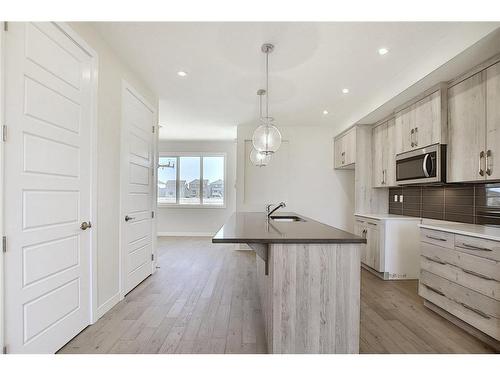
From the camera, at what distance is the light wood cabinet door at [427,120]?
9.10 feet

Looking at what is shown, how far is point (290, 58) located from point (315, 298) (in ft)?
7.44

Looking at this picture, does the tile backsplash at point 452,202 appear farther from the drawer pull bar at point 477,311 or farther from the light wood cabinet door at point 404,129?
the drawer pull bar at point 477,311

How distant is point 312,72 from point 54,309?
330cm

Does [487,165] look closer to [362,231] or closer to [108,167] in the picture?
[362,231]

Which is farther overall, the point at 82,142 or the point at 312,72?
the point at 312,72

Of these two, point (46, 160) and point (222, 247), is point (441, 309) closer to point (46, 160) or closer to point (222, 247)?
point (46, 160)

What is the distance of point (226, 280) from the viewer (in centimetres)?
351

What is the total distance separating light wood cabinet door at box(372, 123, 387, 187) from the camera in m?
4.06

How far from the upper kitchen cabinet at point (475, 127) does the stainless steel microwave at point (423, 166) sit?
8cm

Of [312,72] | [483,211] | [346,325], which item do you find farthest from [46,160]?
[483,211]

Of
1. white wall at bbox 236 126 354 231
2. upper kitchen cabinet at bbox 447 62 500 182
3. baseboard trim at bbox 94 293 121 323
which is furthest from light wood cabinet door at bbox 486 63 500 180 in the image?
baseboard trim at bbox 94 293 121 323

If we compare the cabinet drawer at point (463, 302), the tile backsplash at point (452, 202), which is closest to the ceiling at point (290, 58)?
the tile backsplash at point (452, 202)

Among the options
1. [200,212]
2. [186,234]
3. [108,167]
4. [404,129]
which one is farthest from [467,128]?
[186,234]

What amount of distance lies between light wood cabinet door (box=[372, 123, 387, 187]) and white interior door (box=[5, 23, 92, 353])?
3.90 meters
